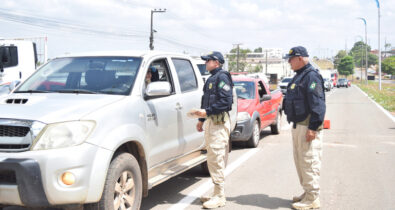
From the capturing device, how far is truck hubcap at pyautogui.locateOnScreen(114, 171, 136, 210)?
175 inches

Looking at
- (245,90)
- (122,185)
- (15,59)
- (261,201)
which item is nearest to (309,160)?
(261,201)

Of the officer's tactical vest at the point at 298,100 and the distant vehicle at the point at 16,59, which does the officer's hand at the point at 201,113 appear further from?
the distant vehicle at the point at 16,59

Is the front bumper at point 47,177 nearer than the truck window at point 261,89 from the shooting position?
Yes

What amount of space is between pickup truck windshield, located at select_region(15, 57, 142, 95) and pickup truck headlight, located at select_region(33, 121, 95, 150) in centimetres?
97

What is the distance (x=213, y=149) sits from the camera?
5496 mm

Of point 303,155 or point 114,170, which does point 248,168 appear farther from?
point 114,170

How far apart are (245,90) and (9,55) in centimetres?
767

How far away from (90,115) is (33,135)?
1.72ft

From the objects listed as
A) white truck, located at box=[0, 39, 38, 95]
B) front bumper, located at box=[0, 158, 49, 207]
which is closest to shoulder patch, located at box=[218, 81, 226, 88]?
front bumper, located at box=[0, 158, 49, 207]

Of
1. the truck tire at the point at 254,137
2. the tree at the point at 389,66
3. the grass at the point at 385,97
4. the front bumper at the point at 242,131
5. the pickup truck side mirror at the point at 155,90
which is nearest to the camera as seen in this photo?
the pickup truck side mirror at the point at 155,90

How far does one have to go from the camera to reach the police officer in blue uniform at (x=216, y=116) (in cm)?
547

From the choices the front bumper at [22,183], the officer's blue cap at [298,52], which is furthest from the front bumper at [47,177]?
the officer's blue cap at [298,52]

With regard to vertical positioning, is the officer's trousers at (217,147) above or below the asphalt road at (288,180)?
above

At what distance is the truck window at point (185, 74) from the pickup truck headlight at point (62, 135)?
2.28 m
